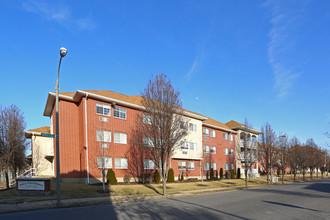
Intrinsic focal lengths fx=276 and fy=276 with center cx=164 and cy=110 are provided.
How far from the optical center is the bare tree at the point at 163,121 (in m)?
21.0

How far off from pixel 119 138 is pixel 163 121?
34.0ft

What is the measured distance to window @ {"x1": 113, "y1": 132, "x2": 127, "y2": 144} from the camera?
29.7m

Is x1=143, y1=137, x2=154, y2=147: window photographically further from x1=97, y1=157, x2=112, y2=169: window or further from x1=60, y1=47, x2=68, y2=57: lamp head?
x1=60, y1=47, x2=68, y2=57: lamp head

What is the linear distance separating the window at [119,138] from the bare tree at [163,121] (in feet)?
27.5

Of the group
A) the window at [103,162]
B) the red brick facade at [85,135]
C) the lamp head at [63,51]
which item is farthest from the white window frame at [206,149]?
the lamp head at [63,51]

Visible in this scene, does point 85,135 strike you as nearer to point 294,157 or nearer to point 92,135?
point 92,135

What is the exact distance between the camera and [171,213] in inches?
484

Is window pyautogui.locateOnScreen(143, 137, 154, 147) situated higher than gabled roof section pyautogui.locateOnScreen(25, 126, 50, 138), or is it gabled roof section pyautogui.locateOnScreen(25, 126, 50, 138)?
gabled roof section pyautogui.locateOnScreen(25, 126, 50, 138)

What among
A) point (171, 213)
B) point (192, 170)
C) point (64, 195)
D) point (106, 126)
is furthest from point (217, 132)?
point (171, 213)


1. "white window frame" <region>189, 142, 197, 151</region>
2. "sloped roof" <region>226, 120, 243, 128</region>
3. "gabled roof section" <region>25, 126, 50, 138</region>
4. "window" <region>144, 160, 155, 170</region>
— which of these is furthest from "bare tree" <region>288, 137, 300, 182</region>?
"gabled roof section" <region>25, 126, 50, 138</region>

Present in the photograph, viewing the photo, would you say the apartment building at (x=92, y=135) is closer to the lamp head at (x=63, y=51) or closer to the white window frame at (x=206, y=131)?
the lamp head at (x=63, y=51)

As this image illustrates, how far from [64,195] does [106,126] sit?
1123cm

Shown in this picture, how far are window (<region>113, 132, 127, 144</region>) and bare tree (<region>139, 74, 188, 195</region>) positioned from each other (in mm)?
8386

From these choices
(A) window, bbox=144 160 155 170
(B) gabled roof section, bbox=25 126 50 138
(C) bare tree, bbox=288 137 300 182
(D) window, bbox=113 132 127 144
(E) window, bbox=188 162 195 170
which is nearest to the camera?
(D) window, bbox=113 132 127 144
